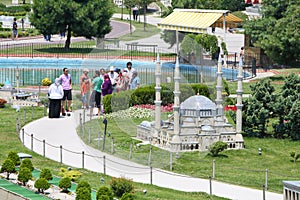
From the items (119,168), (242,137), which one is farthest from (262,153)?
(119,168)

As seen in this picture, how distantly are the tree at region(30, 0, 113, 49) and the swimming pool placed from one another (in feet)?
11.5

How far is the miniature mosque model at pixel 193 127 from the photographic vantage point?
1228 inches

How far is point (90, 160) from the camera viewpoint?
30.2 meters

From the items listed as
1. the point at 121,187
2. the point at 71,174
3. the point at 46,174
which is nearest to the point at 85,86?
the point at 71,174

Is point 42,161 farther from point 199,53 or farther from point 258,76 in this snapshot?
point 258,76

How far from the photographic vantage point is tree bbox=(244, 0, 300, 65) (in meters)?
47.5

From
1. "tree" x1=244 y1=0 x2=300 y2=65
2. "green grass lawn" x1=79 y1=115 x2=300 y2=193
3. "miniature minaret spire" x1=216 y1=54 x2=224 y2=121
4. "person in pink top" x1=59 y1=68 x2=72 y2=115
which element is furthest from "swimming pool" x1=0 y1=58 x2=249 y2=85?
"green grass lawn" x1=79 y1=115 x2=300 y2=193

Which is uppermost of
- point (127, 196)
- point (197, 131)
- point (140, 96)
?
point (140, 96)

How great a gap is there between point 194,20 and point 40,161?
2491 centimetres

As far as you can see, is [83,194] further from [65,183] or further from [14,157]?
[14,157]

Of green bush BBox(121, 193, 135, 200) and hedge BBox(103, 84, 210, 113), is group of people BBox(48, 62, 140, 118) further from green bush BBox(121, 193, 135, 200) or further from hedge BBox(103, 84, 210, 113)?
green bush BBox(121, 193, 135, 200)

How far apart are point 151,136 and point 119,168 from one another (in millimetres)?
3356

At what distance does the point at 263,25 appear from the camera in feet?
167

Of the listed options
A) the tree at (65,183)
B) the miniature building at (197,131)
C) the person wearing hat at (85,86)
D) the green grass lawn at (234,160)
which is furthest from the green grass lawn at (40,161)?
the miniature building at (197,131)
